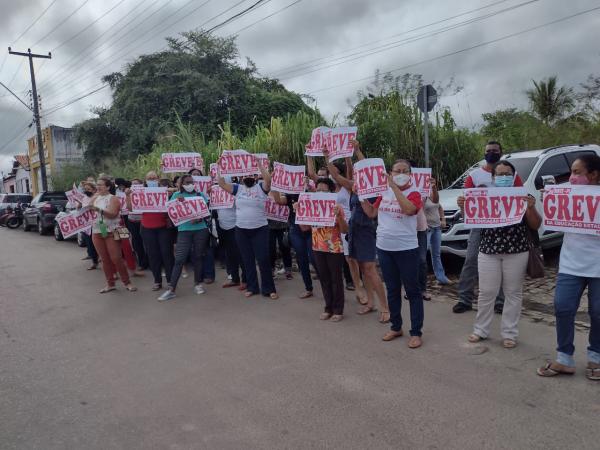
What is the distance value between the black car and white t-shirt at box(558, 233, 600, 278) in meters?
17.7

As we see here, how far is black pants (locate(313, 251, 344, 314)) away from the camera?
5.67m

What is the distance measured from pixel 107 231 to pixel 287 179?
318 centimetres

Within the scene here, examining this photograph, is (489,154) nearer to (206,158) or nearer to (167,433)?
(167,433)

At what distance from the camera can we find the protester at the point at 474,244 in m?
5.28

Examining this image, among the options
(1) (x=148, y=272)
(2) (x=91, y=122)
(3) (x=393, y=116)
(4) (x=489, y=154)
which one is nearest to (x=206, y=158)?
(1) (x=148, y=272)

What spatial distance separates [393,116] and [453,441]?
8608mm

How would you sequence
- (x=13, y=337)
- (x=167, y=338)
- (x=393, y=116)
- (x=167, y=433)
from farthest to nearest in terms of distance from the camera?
1. (x=393, y=116)
2. (x=13, y=337)
3. (x=167, y=338)
4. (x=167, y=433)

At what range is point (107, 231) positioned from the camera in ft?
25.0

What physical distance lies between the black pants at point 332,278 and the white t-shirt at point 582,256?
2.51 meters

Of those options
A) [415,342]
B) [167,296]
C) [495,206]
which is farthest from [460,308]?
[167,296]

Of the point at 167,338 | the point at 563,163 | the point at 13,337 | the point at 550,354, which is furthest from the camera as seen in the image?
the point at 563,163

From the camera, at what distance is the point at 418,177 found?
19.6ft

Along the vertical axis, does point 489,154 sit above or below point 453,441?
above

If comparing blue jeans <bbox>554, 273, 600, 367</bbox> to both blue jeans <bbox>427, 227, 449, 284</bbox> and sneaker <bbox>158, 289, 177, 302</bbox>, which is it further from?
sneaker <bbox>158, 289, 177, 302</bbox>
